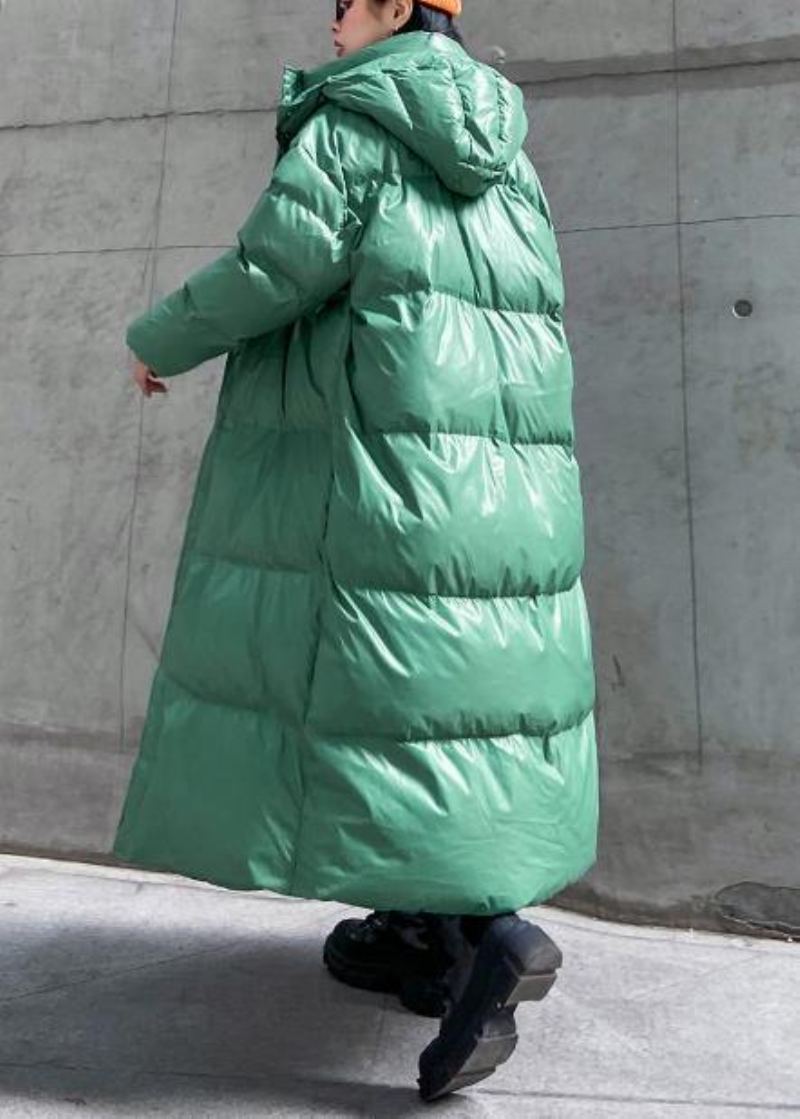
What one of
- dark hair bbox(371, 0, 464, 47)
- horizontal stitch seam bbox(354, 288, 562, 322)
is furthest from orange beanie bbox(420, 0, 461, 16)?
horizontal stitch seam bbox(354, 288, 562, 322)

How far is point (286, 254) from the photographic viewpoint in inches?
75.8

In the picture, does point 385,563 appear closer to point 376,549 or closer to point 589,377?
point 376,549

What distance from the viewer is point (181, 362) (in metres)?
2.12

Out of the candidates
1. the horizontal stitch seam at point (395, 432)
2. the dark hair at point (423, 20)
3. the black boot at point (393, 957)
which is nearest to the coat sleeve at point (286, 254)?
the horizontal stitch seam at point (395, 432)

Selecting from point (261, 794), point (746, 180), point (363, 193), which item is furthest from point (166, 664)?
point (746, 180)

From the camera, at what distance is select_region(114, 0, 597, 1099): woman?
1899 millimetres

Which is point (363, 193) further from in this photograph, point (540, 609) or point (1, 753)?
point (1, 753)

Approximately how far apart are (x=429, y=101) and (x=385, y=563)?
0.76 meters

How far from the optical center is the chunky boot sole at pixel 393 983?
2337 millimetres

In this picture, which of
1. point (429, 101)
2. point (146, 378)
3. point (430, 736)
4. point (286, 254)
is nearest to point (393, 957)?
point (430, 736)

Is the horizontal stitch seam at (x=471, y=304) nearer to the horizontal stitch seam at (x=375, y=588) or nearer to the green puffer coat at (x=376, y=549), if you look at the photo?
the green puffer coat at (x=376, y=549)

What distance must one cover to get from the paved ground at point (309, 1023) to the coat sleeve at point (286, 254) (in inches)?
50.9

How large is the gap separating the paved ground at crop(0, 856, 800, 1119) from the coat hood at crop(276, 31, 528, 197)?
156 centimetres

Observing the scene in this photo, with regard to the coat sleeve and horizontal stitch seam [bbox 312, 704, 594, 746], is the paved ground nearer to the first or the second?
horizontal stitch seam [bbox 312, 704, 594, 746]
